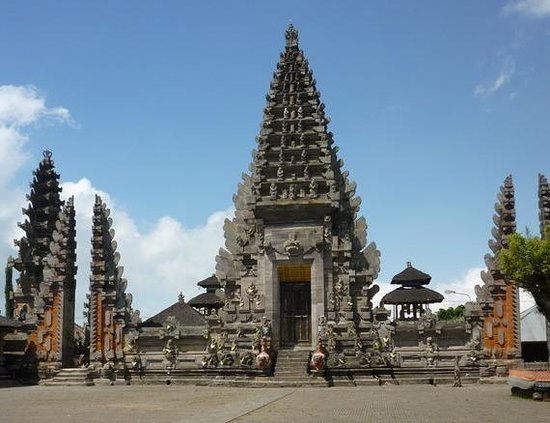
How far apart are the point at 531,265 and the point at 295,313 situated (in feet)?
43.5

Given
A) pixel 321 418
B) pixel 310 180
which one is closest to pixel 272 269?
pixel 310 180

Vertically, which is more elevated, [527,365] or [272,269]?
[272,269]

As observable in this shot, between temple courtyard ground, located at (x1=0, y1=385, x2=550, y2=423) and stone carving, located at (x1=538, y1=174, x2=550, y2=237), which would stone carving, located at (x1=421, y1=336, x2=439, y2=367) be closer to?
temple courtyard ground, located at (x1=0, y1=385, x2=550, y2=423)

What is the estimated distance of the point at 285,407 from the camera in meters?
17.2

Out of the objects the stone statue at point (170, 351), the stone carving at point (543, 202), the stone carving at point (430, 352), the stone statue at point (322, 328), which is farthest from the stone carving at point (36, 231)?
the stone carving at point (543, 202)

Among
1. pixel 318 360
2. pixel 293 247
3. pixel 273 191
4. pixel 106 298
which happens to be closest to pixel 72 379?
pixel 106 298

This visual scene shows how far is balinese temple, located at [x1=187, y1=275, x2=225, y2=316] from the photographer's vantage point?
49.2 meters

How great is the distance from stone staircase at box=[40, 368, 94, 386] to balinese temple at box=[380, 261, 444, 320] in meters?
19.9

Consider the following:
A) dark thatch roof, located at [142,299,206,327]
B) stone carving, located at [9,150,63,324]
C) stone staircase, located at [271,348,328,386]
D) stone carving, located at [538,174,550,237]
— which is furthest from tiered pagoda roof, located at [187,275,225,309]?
stone carving, located at [538,174,550,237]

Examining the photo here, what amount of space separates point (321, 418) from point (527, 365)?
19.1 metres

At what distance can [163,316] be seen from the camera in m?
52.3

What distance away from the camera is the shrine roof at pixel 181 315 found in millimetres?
50406

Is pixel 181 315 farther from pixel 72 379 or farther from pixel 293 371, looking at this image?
pixel 293 371

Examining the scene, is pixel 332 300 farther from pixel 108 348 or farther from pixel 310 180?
pixel 108 348
